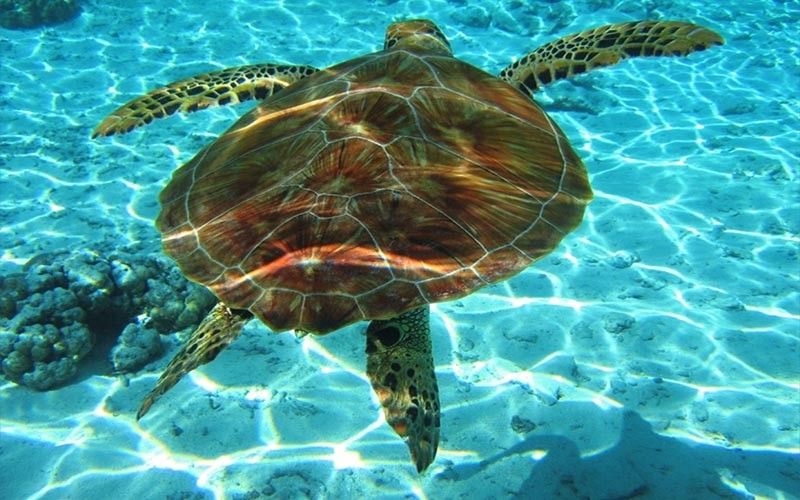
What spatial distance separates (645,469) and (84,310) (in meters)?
4.63

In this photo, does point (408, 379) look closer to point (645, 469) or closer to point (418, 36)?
point (645, 469)

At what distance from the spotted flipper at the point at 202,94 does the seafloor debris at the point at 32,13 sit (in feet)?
30.6

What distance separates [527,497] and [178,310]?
11.0 ft

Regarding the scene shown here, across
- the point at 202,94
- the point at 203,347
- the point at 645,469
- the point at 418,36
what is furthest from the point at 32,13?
the point at 645,469

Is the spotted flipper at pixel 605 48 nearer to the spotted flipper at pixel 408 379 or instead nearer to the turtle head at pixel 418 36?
the turtle head at pixel 418 36

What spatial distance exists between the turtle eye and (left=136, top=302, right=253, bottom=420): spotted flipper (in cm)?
77

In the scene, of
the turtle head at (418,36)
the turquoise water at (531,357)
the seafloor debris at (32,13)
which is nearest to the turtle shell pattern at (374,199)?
the turtle head at (418,36)

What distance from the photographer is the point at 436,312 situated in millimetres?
4805

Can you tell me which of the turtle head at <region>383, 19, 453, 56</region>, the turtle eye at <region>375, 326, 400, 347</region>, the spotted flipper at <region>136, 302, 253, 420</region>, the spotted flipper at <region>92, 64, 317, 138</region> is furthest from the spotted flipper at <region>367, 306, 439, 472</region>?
the spotted flipper at <region>92, 64, 317, 138</region>

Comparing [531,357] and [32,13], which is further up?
[32,13]

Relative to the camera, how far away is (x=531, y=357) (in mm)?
4324

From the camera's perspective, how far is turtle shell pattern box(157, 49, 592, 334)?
2354 millimetres

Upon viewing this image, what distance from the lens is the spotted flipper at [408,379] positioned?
2375 mm

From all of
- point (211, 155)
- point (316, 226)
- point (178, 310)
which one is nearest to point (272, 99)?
point (211, 155)
